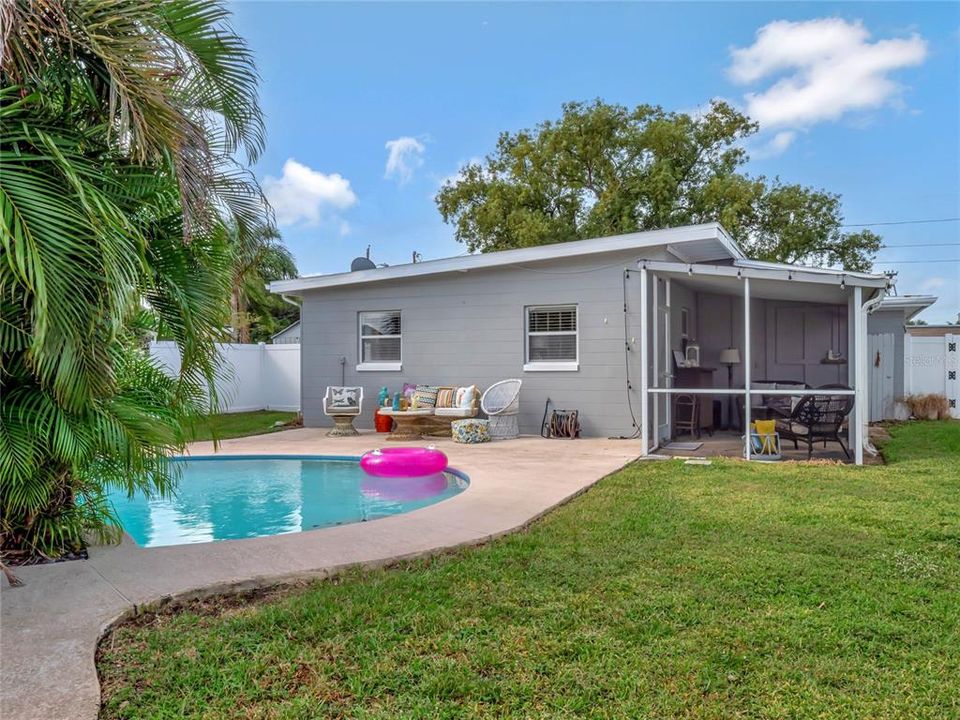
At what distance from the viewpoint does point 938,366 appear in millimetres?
13844

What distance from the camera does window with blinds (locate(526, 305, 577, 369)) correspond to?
10.9 m

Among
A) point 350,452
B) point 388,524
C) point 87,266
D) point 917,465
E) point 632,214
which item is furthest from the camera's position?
point 632,214

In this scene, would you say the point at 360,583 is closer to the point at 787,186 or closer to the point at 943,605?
the point at 943,605

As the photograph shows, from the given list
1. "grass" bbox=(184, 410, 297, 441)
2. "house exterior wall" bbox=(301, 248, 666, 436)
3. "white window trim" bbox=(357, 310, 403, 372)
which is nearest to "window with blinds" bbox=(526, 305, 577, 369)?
"house exterior wall" bbox=(301, 248, 666, 436)

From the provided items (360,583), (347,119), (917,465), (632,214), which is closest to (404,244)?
(632,214)

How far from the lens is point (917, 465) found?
24.3ft

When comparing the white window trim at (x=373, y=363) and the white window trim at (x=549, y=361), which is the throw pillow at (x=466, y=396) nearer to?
the white window trim at (x=549, y=361)

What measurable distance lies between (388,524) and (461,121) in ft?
56.7

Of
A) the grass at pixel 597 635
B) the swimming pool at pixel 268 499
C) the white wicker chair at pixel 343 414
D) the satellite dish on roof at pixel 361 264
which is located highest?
the satellite dish on roof at pixel 361 264

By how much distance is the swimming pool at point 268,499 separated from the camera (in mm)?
6184

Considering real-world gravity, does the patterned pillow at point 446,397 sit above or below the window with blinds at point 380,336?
below

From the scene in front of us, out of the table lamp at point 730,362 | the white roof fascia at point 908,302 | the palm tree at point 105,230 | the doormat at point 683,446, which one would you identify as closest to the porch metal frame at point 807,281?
the doormat at point 683,446

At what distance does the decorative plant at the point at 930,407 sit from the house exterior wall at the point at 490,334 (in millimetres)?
6876

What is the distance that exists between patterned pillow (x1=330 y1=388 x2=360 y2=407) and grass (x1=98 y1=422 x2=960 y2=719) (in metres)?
7.65
